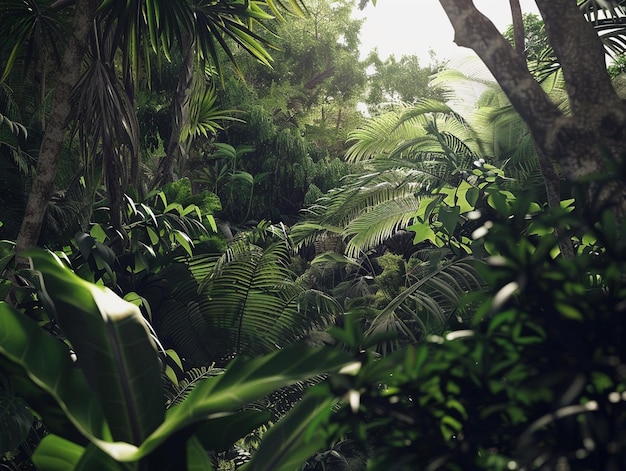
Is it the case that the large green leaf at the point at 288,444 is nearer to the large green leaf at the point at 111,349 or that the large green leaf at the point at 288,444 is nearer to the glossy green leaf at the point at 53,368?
the large green leaf at the point at 111,349

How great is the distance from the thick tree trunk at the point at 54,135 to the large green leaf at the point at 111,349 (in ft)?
9.26

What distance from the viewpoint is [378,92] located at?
2559 cm

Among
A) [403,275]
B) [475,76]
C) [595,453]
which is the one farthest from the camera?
[475,76]

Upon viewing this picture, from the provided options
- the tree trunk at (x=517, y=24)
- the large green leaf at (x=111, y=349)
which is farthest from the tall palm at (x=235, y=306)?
the large green leaf at (x=111, y=349)

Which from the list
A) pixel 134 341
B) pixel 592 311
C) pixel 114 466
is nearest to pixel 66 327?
pixel 134 341

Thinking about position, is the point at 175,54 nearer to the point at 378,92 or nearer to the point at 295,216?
the point at 295,216

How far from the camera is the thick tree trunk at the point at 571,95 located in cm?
293

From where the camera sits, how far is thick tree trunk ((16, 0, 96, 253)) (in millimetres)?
5098

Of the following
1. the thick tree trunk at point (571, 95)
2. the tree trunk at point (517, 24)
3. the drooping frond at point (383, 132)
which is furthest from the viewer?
the drooping frond at point (383, 132)

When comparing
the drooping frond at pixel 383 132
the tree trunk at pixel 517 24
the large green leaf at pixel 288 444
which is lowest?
the large green leaf at pixel 288 444

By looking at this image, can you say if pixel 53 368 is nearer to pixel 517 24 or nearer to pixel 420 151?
pixel 517 24

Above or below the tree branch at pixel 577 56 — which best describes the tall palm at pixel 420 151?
below

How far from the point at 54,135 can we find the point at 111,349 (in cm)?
323

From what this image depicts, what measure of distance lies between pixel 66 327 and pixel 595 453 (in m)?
1.83
